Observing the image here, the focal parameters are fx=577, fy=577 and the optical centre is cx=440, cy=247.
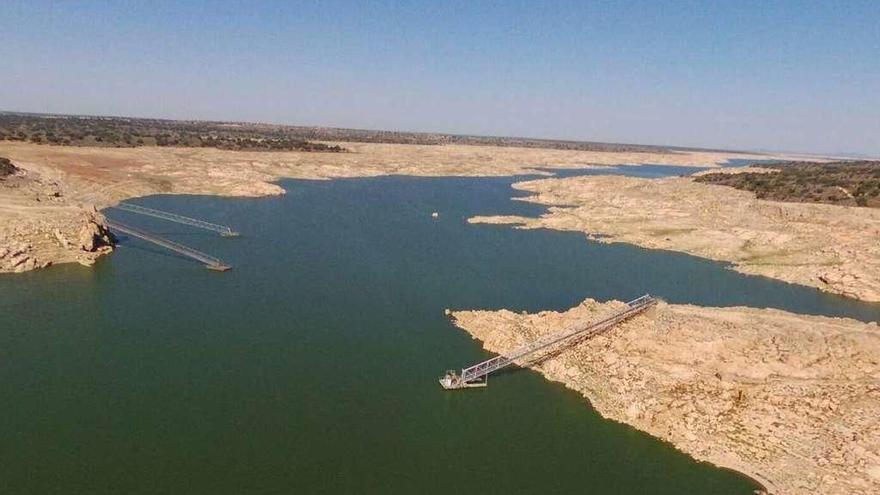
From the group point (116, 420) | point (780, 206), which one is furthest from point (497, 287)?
point (780, 206)

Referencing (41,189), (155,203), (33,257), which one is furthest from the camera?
(155,203)

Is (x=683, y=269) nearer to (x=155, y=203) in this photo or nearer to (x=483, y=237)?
(x=483, y=237)

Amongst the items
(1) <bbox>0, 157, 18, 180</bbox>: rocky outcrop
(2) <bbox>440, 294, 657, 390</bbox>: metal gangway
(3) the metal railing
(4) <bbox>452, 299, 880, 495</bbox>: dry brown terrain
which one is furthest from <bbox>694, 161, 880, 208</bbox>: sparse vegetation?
(1) <bbox>0, 157, 18, 180</bbox>: rocky outcrop

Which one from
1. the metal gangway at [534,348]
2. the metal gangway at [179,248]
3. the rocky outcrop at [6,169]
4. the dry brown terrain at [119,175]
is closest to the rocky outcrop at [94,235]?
the dry brown terrain at [119,175]

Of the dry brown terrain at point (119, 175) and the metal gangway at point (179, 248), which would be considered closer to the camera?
the dry brown terrain at point (119, 175)

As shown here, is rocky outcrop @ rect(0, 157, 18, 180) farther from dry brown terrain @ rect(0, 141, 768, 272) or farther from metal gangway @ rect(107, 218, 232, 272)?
metal gangway @ rect(107, 218, 232, 272)

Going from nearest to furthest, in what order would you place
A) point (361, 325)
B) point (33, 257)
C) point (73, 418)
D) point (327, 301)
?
point (73, 418), point (361, 325), point (327, 301), point (33, 257)

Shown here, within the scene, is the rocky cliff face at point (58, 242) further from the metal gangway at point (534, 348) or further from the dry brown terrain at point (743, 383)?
the metal gangway at point (534, 348)
